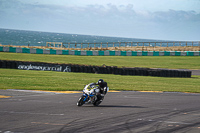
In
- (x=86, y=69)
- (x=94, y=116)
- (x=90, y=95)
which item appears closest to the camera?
(x=94, y=116)

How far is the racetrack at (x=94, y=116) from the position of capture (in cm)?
848

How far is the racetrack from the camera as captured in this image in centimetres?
848

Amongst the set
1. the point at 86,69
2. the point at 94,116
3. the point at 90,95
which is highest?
the point at 90,95

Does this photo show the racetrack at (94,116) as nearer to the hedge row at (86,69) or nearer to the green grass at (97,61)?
the hedge row at (86,69)

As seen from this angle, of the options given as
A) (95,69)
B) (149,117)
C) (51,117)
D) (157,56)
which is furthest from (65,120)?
(157,56)

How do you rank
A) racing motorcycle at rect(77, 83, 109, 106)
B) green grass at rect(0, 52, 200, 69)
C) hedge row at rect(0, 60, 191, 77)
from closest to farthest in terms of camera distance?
racing motorcycle at rect(77, 83, 109, 106)
hedge row at rect(0, 60, 191, 77)
green grass at rect(0, 52, 200, 69)

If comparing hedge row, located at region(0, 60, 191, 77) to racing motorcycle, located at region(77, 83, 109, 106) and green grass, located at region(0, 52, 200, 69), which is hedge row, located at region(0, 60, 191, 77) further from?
racing motorcycle, located at region(77, 83, 109, 106)

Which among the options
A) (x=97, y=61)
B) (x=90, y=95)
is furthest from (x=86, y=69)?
(x=90, y=95)

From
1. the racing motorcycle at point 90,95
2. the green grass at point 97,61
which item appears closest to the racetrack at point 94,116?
the racing motorcycle at point 90,95

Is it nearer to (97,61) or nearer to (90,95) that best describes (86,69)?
(97,61)

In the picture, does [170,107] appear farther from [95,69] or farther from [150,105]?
[95,69]

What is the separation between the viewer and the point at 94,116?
403 inches

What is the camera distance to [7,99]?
44.4ft

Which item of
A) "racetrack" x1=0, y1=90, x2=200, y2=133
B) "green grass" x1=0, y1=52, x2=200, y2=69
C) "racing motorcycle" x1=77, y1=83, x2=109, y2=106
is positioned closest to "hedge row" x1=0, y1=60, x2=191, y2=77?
"green grass" x1=0, y1=52, x2=200, y2=69
